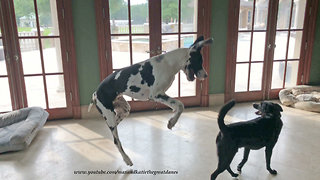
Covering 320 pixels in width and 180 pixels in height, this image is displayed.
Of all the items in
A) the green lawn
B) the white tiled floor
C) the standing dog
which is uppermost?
the green lawn

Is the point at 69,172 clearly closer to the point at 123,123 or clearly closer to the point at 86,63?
the point at 123,123

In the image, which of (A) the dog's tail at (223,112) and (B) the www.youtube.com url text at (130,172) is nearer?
(A) the dog's tail at (223,112)

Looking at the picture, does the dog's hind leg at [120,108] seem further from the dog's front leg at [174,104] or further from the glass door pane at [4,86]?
the glass door pane at [4,86]

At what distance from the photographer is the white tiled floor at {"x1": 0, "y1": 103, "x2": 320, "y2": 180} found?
8.31ft

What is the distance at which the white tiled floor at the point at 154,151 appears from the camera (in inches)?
99.7

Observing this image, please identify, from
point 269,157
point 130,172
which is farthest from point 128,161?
point 269,157

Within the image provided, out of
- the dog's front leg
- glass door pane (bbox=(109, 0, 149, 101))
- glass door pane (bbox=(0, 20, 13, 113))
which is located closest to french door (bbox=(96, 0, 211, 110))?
glass door pane (bbox=(109, 0, 149, 101))

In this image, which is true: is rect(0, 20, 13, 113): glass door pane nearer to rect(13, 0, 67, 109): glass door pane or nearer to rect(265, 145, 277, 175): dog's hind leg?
rect(13, 0, 67, 109): glass door pane

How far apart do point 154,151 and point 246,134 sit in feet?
3.76

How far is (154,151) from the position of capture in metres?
2.94

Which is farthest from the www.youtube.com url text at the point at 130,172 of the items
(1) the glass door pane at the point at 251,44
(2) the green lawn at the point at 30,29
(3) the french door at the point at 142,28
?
(1) the glass door pane at the point at 251,44

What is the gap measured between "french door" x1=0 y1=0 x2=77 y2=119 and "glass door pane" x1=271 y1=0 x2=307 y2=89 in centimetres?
319

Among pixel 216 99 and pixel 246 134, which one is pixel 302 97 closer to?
pixel 216 99

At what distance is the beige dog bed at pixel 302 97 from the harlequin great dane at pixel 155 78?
8.94ft
